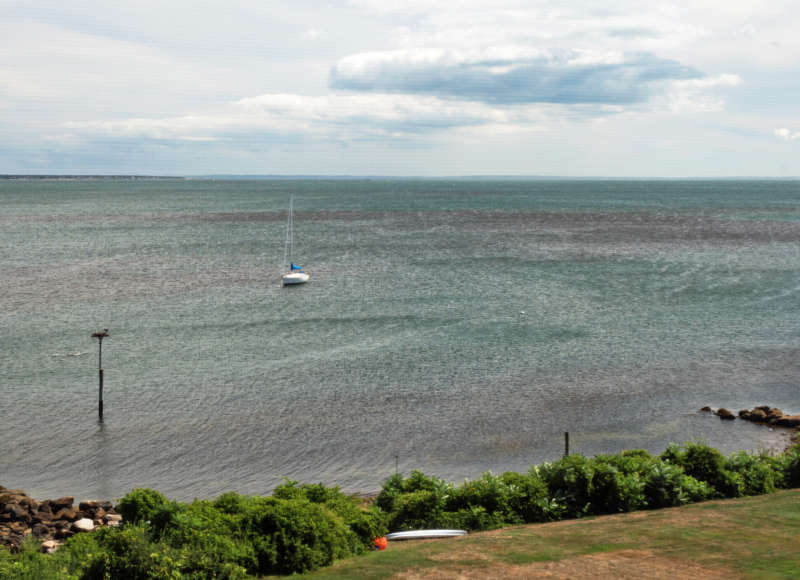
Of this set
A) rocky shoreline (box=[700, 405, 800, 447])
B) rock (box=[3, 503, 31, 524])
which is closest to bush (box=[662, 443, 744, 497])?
rocky shoreline (box=[700, 405, 800, 447])

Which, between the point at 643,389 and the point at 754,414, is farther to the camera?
the point at 643,389

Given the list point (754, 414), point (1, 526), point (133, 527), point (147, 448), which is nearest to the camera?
point (133, 527)

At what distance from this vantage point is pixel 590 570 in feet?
46.1

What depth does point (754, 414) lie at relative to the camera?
33.5 meters

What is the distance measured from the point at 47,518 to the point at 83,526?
2.19 meters

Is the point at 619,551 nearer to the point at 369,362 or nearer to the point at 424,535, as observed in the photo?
the point at 424,535

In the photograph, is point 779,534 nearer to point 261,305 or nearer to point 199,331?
point 199,331

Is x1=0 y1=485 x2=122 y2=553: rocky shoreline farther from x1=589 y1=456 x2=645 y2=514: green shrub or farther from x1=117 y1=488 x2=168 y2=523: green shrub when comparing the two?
x1=589 y1=456 x2=645 y2=514: green shrub

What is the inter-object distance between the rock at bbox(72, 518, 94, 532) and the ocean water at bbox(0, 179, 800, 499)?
15.6 feet

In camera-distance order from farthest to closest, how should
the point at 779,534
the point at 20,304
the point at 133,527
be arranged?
the point at 20,304 → the point at 779,534 → the point at 133,527

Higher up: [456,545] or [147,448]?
[456,545]

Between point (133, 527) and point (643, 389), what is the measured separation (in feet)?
98.8

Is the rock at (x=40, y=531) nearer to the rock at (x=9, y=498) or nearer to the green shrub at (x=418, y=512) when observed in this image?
the rock at (x=9, y=498)

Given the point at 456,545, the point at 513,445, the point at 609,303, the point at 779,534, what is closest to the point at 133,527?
the point at 456,545
